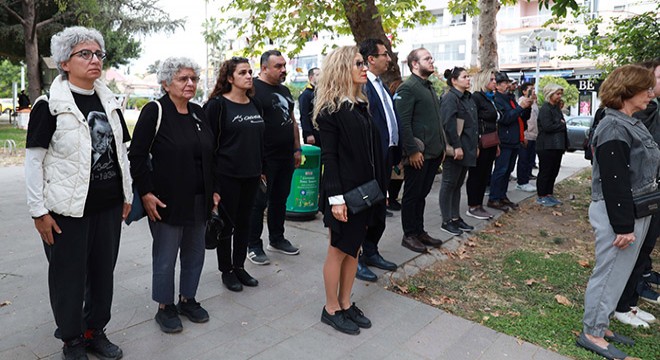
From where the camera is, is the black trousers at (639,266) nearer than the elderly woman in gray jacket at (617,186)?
No

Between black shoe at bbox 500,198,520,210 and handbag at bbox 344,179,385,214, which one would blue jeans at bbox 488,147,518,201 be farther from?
handbag at bbox 344,179,385,214

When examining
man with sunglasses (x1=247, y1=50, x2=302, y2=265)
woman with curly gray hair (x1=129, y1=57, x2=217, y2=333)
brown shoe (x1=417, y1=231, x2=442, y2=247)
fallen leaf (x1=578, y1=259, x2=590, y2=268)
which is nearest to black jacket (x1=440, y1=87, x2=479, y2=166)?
brown shoe (x1=417, y1=231, x2=442, y2=247)

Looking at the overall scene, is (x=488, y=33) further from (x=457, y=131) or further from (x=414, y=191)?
(x=414, y=191)

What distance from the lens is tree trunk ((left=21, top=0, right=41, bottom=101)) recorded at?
18.3m

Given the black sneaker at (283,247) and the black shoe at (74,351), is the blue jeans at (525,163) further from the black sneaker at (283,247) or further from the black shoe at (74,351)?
the black shoe at (74,351)

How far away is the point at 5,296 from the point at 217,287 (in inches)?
66.2

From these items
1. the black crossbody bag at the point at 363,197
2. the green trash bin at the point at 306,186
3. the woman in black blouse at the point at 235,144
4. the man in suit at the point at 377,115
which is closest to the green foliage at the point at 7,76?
the green trash bin at the point at 306,186

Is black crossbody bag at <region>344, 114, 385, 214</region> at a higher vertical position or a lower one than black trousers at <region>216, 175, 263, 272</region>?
higher

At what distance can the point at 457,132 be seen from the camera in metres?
6.03

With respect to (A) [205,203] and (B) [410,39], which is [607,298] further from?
(B) [410,39]

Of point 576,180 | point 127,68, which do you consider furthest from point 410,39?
point 576,180

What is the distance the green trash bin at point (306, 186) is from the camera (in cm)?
640

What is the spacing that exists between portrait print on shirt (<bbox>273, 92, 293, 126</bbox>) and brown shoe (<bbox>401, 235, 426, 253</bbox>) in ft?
5.95

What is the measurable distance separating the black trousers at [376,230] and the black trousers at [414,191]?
567 mm
